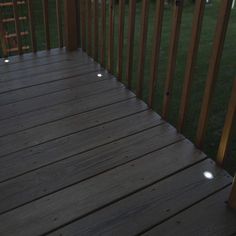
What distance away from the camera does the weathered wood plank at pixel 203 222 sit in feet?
5.40

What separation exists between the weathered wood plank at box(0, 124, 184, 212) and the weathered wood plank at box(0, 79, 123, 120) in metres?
0.63

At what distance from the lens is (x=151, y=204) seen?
178cm

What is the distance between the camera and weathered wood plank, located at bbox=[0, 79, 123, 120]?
8.19 feet

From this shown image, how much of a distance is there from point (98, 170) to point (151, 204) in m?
0.37

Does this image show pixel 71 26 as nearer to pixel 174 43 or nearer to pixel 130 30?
pixel 130 30

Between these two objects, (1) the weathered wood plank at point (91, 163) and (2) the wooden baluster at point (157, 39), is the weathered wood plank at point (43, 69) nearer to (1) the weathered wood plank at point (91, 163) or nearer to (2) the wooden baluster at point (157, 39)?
(2) the wooden baluster at point (157, 39)

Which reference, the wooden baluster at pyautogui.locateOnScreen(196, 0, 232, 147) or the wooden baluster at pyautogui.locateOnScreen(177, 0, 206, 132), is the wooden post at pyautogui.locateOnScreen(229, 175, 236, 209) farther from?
the wooden baluster at pyautogui.locateOnScreen(177, 0, 206, 132)

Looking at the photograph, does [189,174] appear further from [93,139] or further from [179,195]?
[93,139]

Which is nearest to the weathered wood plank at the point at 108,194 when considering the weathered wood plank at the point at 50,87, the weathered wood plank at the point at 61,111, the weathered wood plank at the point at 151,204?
A: the weathered wood plank at the point at 151,204

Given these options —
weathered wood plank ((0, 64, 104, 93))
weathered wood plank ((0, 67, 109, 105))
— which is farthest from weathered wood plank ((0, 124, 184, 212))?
weathered wood plank ((0, 64, 104, 93))

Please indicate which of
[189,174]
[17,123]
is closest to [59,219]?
[189,174]

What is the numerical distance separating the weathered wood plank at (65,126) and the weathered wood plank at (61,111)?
0.05m

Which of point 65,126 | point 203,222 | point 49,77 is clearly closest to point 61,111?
point 65,126

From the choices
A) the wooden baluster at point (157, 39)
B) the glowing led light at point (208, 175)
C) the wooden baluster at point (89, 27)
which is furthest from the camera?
the wooden baluster at point (89, 27)
